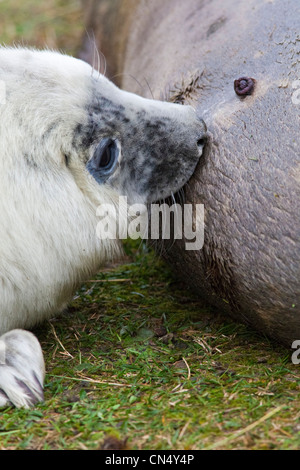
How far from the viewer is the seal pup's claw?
7.52ft

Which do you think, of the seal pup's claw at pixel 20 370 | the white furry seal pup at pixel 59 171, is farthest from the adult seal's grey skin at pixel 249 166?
the seal pup's claw at pixel 20 370

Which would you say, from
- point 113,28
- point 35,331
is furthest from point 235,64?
point 113,28

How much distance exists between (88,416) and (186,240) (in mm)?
784

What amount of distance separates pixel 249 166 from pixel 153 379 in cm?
78

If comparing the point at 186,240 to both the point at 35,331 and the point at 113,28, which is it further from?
the point at 113,28

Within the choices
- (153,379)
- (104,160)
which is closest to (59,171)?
(104,160)

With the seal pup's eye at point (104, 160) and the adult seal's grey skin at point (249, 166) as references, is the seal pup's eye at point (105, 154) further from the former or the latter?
the adult seal's grey skin at point (249, 166)

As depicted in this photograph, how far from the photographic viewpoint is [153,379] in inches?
96.0

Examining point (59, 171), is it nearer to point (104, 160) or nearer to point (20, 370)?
point (104, 160)

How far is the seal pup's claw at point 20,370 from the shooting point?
2291 mm

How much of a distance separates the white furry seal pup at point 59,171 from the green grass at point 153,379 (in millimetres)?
156

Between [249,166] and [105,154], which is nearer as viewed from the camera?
[249,166]

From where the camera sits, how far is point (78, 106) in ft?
8.27

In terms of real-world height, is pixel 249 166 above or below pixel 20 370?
above
